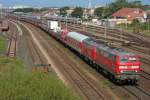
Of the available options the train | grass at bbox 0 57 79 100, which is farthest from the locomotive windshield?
grass at bbox 0 57 79 100

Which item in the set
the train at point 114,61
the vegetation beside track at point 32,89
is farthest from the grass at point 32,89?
the train at point 114,61

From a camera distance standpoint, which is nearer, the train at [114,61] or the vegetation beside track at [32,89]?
the vegetation beside track at [32,89]

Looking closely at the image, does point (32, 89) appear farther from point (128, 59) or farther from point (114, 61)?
point (114, 61)

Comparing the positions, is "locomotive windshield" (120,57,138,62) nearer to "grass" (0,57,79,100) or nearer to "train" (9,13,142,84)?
"train" (9,13,142,84)

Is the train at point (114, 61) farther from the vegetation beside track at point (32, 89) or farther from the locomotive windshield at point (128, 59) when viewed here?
the vegetation beside track at point (32, 89)

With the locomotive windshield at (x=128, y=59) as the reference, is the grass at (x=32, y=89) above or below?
below

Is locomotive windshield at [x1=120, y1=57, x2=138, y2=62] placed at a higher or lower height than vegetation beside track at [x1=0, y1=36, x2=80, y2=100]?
higher

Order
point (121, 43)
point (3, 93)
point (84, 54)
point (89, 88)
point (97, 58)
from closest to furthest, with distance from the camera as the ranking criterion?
point (3, 93) < point (89, 88) < point (97, 58) < point (84, 54) < point (121, 43)

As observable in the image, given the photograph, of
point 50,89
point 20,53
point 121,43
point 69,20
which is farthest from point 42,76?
point 69,20

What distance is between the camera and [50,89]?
23938 mm

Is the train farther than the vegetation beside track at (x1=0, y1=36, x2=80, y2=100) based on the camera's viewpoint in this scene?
Yes

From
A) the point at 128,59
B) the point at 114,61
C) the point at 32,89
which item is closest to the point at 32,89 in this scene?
the point at 32,89

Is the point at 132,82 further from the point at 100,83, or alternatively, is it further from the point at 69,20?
the point at 69,20

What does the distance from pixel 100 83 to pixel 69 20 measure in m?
118
